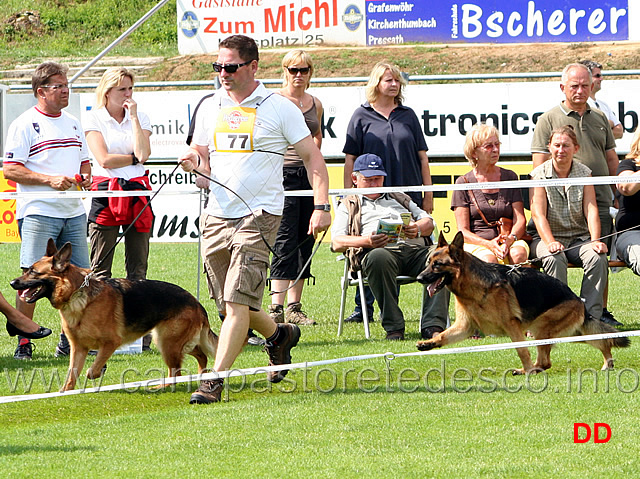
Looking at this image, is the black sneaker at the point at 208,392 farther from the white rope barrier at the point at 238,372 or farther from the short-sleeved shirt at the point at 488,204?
the short-sleeved shirt at the point at 488,204

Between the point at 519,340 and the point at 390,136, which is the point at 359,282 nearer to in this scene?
the point at 390,136

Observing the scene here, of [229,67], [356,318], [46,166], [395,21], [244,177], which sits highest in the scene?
[395,21]

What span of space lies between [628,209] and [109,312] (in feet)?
14.4

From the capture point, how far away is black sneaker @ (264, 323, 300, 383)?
612 cm

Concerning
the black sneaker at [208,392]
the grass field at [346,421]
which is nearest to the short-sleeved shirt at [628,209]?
the grass field at [346,421]

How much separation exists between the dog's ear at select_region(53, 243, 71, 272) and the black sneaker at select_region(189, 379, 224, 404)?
3.94 feet

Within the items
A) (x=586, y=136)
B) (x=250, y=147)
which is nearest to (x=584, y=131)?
(x=586, y=136)

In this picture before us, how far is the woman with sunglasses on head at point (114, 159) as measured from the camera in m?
7.29

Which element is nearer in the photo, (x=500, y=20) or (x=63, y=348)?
(x=63, y=348)

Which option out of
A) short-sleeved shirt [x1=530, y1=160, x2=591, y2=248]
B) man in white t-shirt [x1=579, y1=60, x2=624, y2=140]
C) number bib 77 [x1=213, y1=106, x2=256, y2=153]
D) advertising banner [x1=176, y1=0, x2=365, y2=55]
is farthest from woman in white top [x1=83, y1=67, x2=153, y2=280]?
advertising banner [x1=176, y1=0, x2=365, y2=55]

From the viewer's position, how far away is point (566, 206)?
8.00 metres

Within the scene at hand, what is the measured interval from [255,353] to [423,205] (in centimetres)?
209

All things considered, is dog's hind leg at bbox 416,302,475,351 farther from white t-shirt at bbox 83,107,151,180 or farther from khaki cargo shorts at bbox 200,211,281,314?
white t-shirt at bbox 83,107,151,180

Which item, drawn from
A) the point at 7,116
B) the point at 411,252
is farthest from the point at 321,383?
the point at 7,116
